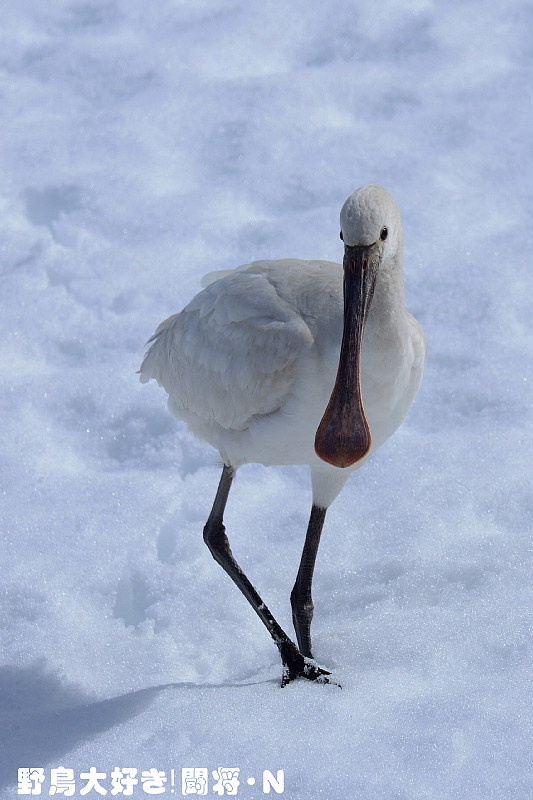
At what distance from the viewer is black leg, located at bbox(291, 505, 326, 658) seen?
469cm

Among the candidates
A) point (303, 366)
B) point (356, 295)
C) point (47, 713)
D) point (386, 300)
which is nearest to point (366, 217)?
point (356, 295)

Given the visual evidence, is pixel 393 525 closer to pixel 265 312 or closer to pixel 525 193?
pixel 265 312

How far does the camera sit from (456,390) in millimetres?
6035

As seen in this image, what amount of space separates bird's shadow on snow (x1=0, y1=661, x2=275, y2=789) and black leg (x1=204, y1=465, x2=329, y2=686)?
15cm

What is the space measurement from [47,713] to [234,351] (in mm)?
1559

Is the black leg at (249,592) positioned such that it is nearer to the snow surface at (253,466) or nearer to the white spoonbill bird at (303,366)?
the white spoonbill bird at (303,366)

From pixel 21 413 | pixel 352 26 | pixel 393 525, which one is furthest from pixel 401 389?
pixel 352 26

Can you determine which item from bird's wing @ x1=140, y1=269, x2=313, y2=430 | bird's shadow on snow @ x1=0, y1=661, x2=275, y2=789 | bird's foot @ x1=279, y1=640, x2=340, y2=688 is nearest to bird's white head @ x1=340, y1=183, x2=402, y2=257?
bird's wing @ x1=140, y1=269, x2=313, y2=430

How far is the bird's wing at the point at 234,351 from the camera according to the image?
3986 millimetres

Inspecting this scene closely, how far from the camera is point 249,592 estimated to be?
4.66 m

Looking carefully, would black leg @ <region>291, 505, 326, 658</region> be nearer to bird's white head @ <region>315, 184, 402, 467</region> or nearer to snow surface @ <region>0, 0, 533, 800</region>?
snow surface @ <region>0, 0, 533, 800</region>

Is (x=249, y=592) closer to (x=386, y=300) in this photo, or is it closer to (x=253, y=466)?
(x=253, y=466)

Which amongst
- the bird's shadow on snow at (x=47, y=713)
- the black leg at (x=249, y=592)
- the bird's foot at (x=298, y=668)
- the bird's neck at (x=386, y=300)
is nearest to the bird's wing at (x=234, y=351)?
the bird's neck at (x=386, y=300)

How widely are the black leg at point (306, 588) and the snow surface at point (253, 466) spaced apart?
13 centimetres
